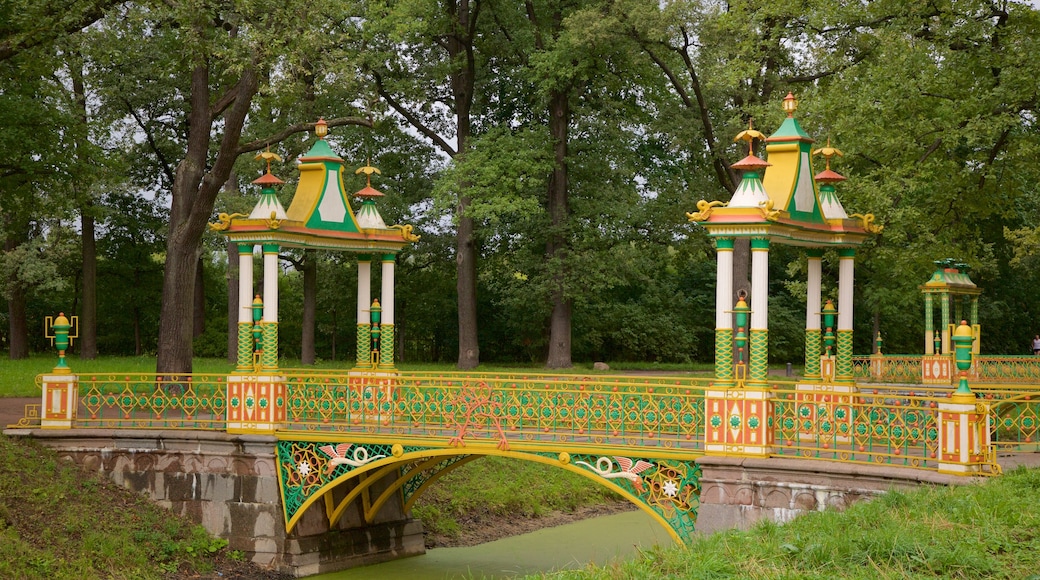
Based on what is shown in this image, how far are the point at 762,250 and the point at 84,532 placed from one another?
920 centimetres

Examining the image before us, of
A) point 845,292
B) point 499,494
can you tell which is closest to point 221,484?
point 499,494

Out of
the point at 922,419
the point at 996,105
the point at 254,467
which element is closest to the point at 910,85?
the point at 996,105

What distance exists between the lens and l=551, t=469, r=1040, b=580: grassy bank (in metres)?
8.16

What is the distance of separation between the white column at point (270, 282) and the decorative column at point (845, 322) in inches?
306

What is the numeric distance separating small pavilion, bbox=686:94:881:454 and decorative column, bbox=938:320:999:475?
2058 mm

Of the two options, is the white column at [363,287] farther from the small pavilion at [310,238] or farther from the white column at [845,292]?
the white column at [845,292]

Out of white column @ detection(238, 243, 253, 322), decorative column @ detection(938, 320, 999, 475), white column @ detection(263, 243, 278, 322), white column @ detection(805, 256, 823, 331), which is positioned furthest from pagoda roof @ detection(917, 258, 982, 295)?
white column @ detection(238, 243, 253, 322)

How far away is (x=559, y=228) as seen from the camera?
98.0 feet

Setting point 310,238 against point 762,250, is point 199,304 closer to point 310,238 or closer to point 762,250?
point 310,238

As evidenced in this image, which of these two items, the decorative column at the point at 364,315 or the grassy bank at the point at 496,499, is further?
the grassy bank at the point at 496,499

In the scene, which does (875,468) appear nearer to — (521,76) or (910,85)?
(910,85)

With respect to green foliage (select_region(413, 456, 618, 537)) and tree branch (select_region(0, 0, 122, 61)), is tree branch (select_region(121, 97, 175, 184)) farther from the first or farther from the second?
green foliage (select_region(413, 456, 618, 537))

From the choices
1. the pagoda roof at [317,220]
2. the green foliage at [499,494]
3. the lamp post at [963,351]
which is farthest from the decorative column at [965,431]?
the green foliage at [499,494]

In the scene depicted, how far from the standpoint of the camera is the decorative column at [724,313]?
1324 cm
